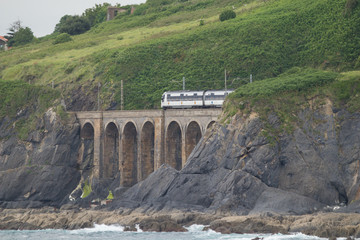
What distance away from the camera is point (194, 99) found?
3406 inches

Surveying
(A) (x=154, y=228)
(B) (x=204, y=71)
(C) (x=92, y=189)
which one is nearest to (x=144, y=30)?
(B) (x=204, y=71)

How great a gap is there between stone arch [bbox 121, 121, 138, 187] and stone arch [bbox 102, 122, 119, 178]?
296cm

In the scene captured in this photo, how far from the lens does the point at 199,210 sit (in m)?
71.8

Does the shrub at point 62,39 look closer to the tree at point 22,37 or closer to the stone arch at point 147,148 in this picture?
the tree at point 22,37

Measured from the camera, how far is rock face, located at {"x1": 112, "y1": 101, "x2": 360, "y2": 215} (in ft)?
227

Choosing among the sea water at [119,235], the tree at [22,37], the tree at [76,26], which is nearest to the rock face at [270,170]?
the sea water at [119,235]

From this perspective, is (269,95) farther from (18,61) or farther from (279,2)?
(18,61)

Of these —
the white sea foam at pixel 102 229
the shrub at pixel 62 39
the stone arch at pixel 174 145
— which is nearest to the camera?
the white sea foam at pixel 102 229

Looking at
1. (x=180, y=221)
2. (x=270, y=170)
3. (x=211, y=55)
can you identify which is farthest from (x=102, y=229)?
(x=211, y=55)

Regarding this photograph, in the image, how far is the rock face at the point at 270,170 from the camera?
69312 mm

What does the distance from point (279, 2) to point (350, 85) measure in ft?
171

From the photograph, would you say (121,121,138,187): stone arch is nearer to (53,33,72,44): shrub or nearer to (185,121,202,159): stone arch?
(185,121,202,159): stone arch

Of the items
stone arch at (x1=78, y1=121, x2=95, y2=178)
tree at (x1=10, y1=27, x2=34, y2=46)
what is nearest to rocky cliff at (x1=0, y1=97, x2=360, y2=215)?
A: stone arch at (x1=78, y1=121, x2=95, y2=178)

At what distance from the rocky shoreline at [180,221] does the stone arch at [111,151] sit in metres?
10.3
